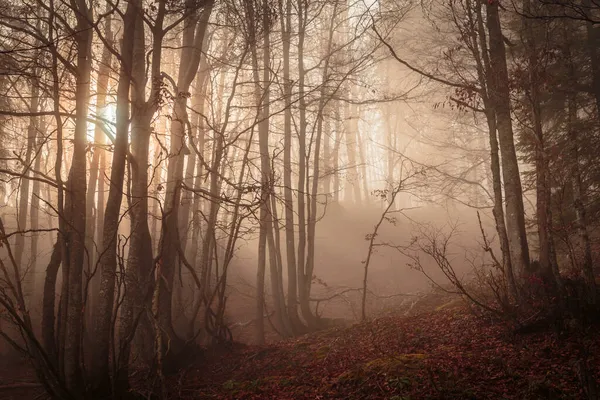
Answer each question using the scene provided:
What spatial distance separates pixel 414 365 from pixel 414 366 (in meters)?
0.04

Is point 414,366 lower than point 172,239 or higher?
lower

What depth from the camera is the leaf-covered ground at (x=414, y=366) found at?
4.96m

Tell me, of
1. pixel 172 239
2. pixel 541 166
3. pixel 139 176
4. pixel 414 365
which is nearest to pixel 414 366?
pixel 414 365

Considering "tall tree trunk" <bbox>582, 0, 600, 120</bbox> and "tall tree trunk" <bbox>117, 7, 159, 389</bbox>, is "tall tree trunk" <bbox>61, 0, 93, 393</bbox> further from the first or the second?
"tall tree trunk" <bbox>582, 0, 600, 120</bbox>

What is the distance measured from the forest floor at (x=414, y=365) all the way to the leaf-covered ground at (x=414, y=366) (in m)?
0.01

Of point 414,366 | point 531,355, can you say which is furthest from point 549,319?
point 414,366

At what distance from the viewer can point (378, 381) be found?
219 inches

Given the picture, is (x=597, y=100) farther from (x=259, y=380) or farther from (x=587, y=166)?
(x=259, y=380)

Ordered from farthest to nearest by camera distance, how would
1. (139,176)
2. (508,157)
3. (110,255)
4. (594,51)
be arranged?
(594,51)
(508,157)
(139,176)
(110,255)

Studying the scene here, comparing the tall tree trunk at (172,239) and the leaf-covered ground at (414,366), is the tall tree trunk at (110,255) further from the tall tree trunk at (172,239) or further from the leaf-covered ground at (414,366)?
the leaf-covered ground at (414,366)

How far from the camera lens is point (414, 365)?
228 inches

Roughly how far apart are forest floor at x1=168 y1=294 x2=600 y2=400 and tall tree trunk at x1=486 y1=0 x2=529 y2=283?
1.50m

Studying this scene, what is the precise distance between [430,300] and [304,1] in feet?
30.0

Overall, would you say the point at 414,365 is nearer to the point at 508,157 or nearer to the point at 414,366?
the point at 414,366
